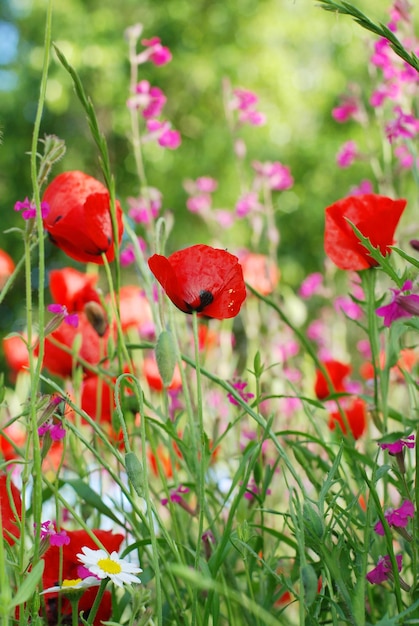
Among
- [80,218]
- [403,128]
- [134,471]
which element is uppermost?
[403,128]

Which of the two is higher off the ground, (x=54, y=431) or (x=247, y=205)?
(x=247, y=205)

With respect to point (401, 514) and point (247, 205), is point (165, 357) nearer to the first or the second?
point (401, 514)

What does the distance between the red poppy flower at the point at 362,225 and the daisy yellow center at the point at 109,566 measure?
0.29 m

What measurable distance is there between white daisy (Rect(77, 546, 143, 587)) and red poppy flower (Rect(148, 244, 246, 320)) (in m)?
0.16

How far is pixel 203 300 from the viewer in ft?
1.63

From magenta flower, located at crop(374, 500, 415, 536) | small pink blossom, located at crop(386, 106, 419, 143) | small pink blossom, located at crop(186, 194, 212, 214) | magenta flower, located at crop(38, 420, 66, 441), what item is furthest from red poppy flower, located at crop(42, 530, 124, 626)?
small pink blossom, located at crop(186, 194, 212, 214)

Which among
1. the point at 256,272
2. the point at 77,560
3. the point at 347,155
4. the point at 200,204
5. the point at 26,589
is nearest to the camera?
the point at 26,589

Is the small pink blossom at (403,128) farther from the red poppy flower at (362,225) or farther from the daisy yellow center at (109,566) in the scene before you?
the daisy yellow center at (109,566)

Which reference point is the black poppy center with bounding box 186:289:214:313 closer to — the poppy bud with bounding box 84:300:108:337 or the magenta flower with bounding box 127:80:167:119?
the poppy bud with bounding box 84:300:108:337

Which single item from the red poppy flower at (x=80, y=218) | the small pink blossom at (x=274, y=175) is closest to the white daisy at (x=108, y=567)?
the red poppy flower at (x=80, y=218)

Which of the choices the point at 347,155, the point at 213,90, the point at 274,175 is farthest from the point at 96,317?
the point at 213,90

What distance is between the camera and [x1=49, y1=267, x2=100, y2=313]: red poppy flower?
2.73ft

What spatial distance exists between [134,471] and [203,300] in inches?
5.3

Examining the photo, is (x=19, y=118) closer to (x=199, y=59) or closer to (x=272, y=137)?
(x=199, y=59)
